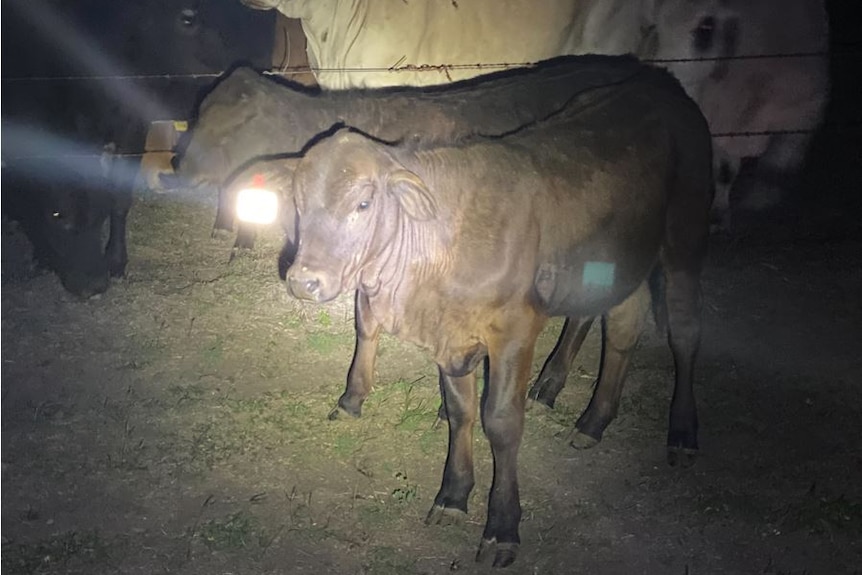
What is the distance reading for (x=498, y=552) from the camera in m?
4.50

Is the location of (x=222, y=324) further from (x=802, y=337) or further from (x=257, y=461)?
(x=802, y=337)

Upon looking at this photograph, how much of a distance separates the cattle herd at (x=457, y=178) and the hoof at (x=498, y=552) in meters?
0.01

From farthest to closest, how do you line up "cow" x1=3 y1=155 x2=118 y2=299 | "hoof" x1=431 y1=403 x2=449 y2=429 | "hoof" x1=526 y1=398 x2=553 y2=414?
"cow" x1=3 y1=155 x2=118 y2=299, "hoof" x1=526 y1=398 x2=553 y2=414, "hoof" x1=431 y1=403 x2=449 y2=429

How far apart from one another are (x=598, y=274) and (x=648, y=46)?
431 cm

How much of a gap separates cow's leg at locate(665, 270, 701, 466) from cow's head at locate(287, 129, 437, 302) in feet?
6.25

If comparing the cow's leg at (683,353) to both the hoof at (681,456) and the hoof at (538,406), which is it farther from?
the hoof at (538,406)

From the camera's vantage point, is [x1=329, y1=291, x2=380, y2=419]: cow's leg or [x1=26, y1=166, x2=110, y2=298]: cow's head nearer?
[x1=329, y1=291, x2=380, y2=419]: cow's leg

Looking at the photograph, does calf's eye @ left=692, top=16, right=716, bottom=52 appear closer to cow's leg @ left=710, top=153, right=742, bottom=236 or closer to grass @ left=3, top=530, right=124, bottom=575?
cow's leg @ left=710, top=153, right=742, bottom=236

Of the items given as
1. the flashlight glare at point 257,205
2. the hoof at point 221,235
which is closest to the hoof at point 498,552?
the flashlight glare at point 257,205

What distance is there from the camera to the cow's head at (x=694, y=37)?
8.39 meters

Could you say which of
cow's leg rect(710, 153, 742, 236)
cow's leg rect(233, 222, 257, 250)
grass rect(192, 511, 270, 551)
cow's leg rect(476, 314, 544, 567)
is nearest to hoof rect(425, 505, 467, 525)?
cow's leg rect(476, 314, 544, 567)

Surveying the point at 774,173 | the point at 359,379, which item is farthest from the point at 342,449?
the point at 774,173

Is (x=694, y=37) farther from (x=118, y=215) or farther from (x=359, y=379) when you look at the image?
(x=118, y=215)

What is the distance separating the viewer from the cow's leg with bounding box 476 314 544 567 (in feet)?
14.3
